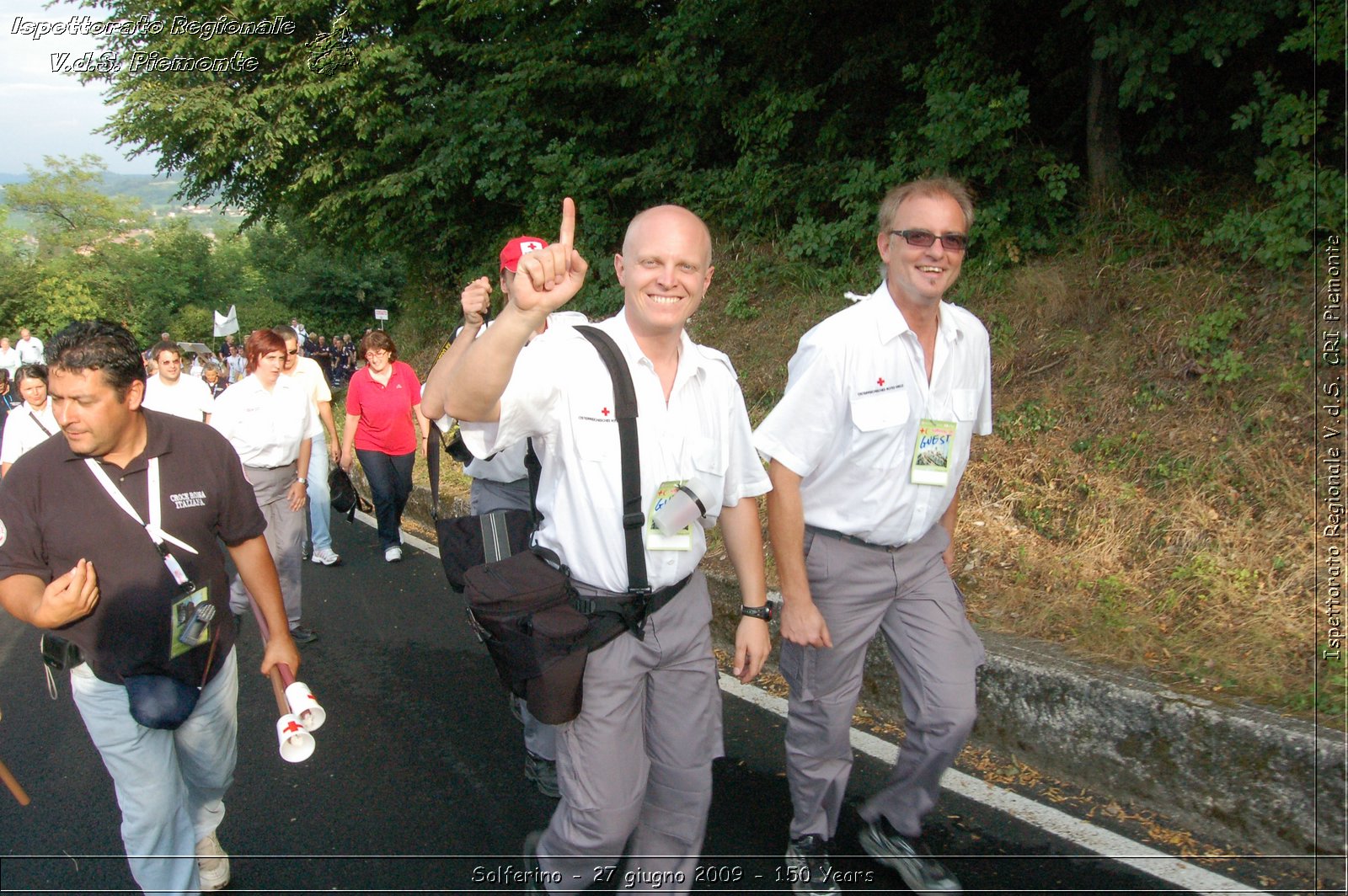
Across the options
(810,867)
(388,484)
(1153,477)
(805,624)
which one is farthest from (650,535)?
(388,484)

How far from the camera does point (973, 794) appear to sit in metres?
3.65

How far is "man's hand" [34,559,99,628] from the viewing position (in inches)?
101

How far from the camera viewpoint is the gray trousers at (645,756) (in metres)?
2.58

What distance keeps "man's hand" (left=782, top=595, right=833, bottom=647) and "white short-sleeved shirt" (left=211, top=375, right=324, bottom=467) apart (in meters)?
4.18

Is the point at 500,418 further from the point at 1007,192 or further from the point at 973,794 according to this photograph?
the point at 1007,192

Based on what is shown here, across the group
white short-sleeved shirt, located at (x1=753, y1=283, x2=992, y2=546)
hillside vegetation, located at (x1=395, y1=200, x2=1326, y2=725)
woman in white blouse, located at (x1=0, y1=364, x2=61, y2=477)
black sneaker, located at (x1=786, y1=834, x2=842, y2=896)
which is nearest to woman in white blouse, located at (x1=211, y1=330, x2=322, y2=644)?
woman in white blouse, located at (x1=0, y1=364, x2=61, y2=477)

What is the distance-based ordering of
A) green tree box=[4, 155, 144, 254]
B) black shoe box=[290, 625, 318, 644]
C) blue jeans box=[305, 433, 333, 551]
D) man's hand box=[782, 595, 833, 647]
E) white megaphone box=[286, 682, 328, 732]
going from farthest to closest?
green tree box=[4, 155, 144, 254] < blue jeans box=[305, 433, 333, 551] < black shoe box=[290, 625, 318, 644] < man's hand box=[782, 595, 833, 647] < white megaphone box=[286, 682, 328, 732]

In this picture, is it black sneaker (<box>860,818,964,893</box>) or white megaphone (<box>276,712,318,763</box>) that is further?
black sneaker (<box>860,818,964,893</box>)

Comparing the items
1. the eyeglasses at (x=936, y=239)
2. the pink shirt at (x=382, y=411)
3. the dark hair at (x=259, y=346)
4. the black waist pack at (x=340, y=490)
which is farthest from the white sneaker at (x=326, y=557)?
the eyeglasses at (x=936, y=239)

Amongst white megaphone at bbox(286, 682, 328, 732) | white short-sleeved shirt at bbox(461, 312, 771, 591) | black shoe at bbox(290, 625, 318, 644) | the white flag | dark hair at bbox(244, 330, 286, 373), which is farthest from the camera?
the white flag

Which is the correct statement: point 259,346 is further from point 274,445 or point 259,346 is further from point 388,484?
point 388,484

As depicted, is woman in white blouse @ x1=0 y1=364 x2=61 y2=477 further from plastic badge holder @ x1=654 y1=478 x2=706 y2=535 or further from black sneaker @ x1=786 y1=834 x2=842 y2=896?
black sneaker @ x1=786 y1=834 x2=842 y2=896

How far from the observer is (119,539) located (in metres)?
2.82

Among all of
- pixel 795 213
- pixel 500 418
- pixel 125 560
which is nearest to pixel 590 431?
pixel 500 418
